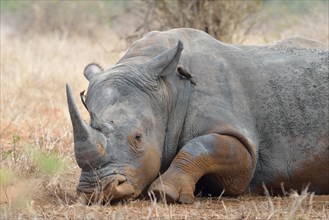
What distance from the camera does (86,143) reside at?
674 centimetres

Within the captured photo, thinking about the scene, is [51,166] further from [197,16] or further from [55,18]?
[55,18]

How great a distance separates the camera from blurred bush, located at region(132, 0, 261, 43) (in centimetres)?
1565

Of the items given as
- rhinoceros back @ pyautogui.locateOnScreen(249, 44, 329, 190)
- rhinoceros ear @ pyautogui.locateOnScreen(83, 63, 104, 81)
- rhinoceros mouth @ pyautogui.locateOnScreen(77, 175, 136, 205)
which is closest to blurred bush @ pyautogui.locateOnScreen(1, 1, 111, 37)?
rhinoceros ear @ pyautogui.locateOnScreen(83, 63, 104, 81)

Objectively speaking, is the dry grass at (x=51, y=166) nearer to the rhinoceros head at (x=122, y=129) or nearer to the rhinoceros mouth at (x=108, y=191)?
the rhinoceros mouth at (x=108, y=191)

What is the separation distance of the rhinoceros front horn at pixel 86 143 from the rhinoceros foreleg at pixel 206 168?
1.72ft

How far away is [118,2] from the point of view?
34094 mm

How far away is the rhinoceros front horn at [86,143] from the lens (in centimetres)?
666

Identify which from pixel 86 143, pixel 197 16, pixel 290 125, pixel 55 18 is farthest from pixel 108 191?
pixel 55 18

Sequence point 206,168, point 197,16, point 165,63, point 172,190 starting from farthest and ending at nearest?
point 197,16 → point 165,63 → point 206,168 → point 172,190

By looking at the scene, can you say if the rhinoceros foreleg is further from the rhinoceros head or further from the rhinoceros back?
the rhinoceros back

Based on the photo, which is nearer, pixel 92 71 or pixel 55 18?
pixel 92 71

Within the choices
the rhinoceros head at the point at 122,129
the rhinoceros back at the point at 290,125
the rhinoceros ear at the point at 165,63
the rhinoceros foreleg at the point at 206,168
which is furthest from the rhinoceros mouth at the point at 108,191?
the rhinoceros back at the point at 290,125

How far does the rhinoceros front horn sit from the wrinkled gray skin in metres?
0.01

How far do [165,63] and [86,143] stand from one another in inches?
47.8
